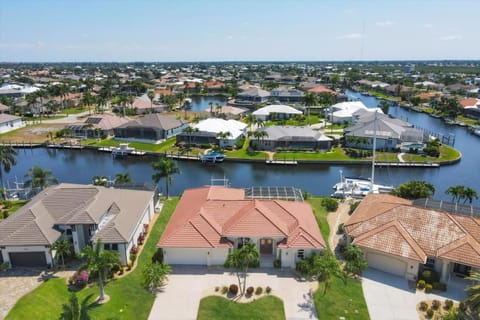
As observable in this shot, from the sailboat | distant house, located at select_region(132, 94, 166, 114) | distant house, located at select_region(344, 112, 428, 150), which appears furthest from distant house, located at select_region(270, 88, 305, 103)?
the sailboat

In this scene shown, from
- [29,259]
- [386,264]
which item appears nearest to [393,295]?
[386,264]

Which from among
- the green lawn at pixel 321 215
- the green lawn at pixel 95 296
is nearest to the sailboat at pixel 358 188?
the green lawn at pixel 321 215

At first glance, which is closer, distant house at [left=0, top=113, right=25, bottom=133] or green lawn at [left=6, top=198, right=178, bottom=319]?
green lawn at [left=6, top=198, right=178, bottom=319]

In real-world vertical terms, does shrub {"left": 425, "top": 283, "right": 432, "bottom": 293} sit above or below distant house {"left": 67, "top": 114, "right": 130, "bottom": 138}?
below

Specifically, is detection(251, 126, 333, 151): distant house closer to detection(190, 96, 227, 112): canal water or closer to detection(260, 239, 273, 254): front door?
detection(260, 239, 273, 254): front door

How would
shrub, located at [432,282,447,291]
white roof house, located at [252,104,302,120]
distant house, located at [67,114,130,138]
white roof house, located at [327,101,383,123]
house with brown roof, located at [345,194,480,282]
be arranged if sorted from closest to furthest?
shrub, located at [432,282,447,291] < house with brown roof, located at [345,194,480,282] < distant house, located at [67,114,130,138] < white roof house, located at [327,101,383,123] < white roof house, located at [252,104,302,120]

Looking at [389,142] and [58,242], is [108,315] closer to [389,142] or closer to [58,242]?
[58,242]

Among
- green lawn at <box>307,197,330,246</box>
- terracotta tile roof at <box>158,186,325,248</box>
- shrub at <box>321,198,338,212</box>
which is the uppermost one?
terracotta tile roof at <box>158,186,325,248</box>

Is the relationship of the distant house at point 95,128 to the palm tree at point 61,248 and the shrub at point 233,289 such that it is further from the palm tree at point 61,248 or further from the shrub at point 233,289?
the shrub at point 233,289
